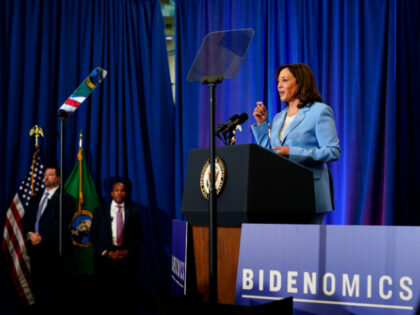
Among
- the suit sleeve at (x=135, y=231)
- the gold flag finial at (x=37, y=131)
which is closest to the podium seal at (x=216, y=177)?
the suit sleeve at (x=135, y=231)

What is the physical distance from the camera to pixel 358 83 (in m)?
4.11

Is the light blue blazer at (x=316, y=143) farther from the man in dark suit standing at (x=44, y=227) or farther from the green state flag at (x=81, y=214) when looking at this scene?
the green state flag at (x=81, y=214)

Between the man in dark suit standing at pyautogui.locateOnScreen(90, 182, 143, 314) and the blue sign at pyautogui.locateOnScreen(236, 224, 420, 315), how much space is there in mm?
2893

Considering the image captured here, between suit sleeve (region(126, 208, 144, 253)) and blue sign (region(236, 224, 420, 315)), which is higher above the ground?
blue sign (region(236, 224, 420, 315))

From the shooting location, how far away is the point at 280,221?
6.18 ft

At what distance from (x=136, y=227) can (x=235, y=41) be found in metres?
3.11

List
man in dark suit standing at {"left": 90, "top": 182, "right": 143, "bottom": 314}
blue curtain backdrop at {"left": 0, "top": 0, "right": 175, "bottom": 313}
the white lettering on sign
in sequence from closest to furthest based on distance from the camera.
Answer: the white lettering on sign → man in dark suit standing at {"left": 90, "top": 182, "right": 143, "bottom": 314} → blue curtain backdrop at {"left": 0, "top": 0, "right": 175, "bottom": 313}

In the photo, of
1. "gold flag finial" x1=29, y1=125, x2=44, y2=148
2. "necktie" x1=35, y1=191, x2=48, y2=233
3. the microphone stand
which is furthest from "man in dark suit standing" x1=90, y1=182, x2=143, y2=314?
the microphone stand

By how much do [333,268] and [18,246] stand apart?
13.2 feet

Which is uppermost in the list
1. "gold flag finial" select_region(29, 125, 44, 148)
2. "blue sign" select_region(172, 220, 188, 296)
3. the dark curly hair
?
the dark curly hair

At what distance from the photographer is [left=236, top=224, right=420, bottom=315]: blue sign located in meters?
1.36

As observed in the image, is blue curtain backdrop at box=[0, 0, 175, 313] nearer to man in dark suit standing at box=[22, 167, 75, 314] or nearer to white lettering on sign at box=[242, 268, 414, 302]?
man in dark suit standing at box=[22, 167, 75, 314]

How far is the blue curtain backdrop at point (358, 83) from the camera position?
13.0ft

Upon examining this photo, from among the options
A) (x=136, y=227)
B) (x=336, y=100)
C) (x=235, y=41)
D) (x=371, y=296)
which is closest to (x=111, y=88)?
(x=136, y=227)
